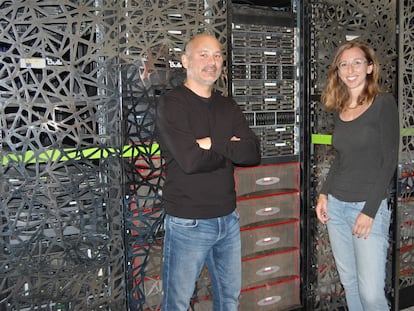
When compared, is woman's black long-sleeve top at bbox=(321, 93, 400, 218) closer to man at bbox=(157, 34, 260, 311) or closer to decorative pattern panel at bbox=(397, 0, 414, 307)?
man at bbox=(157, 34, 260, 311)

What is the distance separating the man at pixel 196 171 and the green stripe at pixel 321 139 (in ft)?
2.83

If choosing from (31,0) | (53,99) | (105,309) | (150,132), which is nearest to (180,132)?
(150,132)

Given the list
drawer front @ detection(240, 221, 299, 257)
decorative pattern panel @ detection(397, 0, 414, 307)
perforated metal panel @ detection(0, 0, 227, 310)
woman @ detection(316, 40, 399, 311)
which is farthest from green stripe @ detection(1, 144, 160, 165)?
decorative pattern panel @ detection(397, 0, 414, 307)

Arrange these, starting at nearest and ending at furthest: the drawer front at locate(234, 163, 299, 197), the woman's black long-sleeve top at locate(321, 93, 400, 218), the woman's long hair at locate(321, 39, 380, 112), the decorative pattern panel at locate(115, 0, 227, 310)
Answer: the woman's black long-sleeve top at locate(321, 93, 400, 218) → the woman's long hair at locate(321, 39, 380, 112) → the decorative pattern panel at locate(115, 0, 227, 310) → the drawer front at locate(234, 163, 299, 197)

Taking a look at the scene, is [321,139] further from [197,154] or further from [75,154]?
[75,154]

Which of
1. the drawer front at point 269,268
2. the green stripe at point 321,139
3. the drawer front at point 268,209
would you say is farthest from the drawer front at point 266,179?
the drawer front at point 269,268

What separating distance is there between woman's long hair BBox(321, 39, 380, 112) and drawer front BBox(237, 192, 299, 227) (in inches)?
30.5

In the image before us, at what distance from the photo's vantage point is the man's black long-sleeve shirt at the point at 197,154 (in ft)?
5.67

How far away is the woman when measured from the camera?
1853 mm

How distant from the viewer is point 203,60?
5.97 feet

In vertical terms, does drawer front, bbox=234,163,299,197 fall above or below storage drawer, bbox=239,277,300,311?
above

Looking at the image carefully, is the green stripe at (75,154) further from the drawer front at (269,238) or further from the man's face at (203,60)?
the drawer front at (269,238)

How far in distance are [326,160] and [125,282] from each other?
1.42m

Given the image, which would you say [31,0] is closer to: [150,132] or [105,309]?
[150,132]
